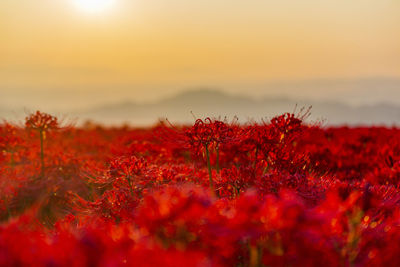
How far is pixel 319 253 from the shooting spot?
2.29m

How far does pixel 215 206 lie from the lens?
98.0 inches

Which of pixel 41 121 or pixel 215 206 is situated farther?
pixel 41 121

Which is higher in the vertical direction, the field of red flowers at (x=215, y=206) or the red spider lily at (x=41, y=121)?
the red spider lily at (x=41, y=121)

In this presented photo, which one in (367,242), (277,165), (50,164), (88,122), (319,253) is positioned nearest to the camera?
(319,253)

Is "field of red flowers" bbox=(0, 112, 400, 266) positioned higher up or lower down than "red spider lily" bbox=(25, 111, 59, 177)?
lower down

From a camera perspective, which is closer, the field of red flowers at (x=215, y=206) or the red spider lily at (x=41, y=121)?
the field of red flowers at (x=215, y=206)

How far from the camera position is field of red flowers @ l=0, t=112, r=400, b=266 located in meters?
2.03

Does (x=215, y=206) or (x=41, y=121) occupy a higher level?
(x=41, y=121)

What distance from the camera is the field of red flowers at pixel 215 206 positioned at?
203 centimetres

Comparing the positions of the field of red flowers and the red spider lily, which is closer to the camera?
the field of red flowers

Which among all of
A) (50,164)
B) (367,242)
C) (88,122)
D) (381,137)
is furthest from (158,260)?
(88,122)

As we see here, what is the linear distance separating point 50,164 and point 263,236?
692 centimetres

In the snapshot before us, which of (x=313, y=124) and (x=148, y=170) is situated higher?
(x=313, y=124)

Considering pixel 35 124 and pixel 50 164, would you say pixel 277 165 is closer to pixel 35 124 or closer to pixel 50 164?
pixel 35 124
